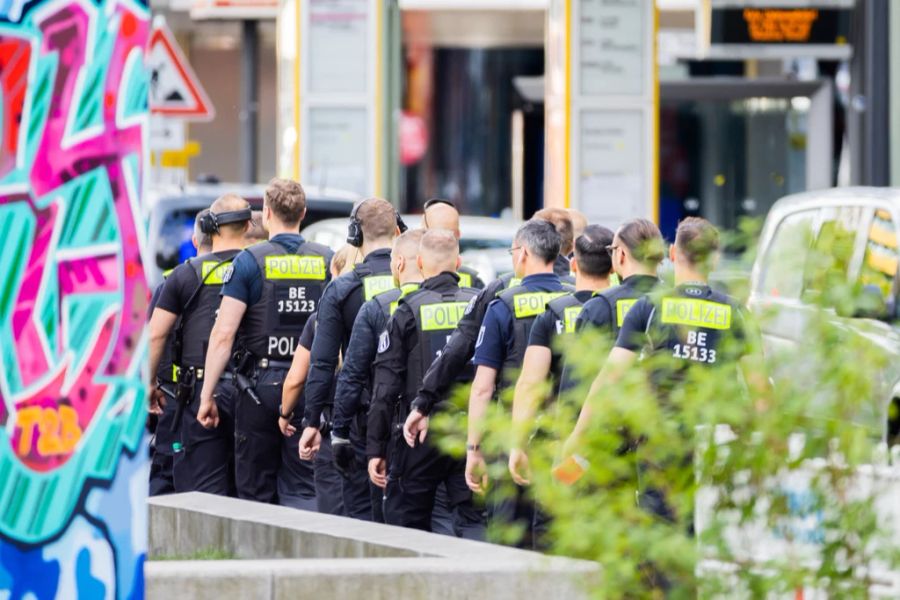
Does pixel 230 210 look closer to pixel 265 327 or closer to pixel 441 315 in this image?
pixel 265 327

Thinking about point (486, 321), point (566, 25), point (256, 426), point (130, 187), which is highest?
point (566, 25)

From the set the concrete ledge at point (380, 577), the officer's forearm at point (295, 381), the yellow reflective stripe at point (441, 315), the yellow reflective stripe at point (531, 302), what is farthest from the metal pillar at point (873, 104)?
the concrete ledge at point (380, 577)

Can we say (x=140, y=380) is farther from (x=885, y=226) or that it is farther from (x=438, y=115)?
(x=438, y=115)

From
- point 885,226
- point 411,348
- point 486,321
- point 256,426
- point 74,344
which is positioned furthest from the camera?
point 885,226

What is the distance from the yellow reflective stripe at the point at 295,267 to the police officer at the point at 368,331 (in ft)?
3.38

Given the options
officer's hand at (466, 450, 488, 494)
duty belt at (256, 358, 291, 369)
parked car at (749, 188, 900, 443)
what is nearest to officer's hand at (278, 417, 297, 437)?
duty belt at (256, 358, 291, 369)

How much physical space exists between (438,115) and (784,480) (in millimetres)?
29501

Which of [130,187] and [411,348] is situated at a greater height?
[130,187]

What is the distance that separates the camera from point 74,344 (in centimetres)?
502

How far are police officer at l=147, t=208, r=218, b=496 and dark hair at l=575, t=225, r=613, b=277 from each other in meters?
2.81

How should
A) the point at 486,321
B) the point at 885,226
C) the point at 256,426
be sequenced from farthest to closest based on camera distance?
1. the point at 885,226
2. the point at 256,426
3. the point at 486,321

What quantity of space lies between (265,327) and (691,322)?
3278mm

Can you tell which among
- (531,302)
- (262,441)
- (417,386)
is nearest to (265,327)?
(262,441)

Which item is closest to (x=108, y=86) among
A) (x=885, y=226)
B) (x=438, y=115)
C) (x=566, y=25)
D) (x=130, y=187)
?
(x=130, y=187)
